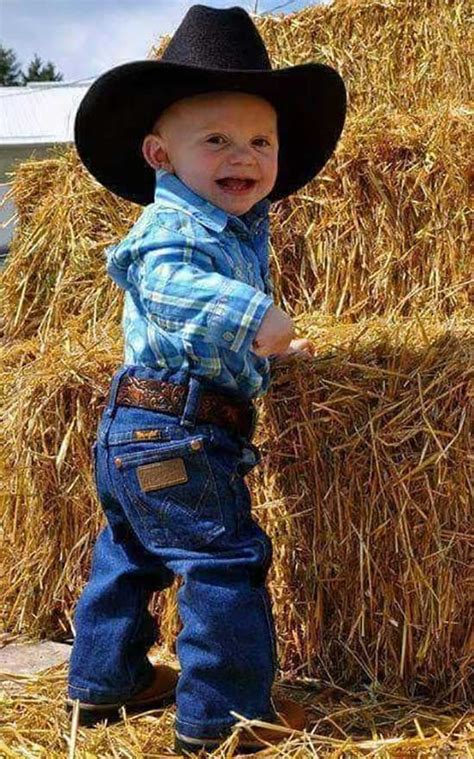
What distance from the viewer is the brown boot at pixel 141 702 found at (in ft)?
6.66

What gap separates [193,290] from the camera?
5.83 ft

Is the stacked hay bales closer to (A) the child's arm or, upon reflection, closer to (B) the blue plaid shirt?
(A) the child's arm

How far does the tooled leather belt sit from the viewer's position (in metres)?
1.89

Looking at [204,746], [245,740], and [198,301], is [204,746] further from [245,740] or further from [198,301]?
[198,301]

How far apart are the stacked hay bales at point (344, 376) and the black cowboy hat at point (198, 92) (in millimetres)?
421

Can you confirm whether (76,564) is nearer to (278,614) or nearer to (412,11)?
(278,614)

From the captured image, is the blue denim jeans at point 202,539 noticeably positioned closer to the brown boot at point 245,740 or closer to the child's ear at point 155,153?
the brown boot at point 245,740

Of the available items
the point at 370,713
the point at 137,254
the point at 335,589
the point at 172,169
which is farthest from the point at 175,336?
the point at 370,713

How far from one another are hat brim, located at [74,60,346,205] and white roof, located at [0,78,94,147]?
14.0 m

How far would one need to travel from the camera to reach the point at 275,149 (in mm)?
2010

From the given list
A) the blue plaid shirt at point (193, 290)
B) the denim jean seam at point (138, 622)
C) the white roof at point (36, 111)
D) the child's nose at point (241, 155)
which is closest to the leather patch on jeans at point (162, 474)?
the blue plaid shirt at point (193, 290)

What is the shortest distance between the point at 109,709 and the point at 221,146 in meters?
1.08

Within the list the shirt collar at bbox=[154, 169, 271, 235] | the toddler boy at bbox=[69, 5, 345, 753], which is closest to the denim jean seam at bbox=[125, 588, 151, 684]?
the toddler boy at bbox=[69, 5, 345, 753]

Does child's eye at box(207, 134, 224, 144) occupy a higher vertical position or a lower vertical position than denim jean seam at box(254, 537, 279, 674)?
higher
